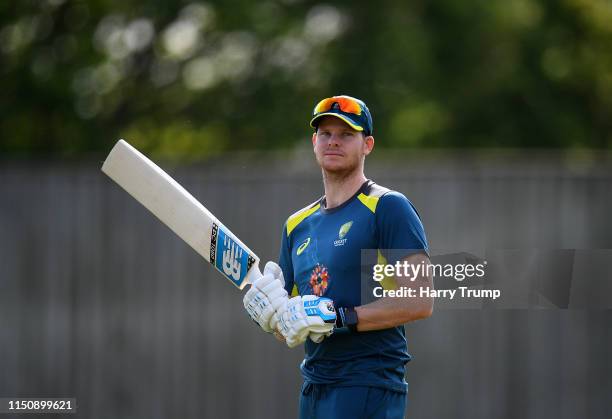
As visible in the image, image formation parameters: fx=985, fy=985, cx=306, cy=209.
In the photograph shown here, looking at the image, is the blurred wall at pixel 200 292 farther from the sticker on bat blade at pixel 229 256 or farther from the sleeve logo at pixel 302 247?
the sleeve logo at pixel 302 247

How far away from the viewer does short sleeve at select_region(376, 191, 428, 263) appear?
11.8ft

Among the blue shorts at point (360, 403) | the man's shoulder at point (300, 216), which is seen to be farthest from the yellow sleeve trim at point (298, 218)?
the blue shorts at point (360, 403)

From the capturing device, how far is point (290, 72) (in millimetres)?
16469

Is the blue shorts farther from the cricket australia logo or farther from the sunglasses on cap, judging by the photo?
the sunglasses on cap

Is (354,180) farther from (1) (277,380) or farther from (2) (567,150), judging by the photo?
(2) (567,150)

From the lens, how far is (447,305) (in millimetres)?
4848

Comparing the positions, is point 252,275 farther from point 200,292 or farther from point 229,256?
point 200,292

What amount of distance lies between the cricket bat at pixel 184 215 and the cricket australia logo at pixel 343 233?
467 mm

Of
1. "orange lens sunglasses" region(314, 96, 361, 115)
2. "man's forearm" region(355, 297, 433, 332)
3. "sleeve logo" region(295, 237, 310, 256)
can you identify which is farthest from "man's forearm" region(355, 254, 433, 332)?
"orange lens sunglasses" region(314, 96, 361, 115)

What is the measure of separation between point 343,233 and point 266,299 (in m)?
0.39

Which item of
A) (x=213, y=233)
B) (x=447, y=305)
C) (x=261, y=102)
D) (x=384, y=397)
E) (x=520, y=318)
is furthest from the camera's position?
(x=261, y=102)

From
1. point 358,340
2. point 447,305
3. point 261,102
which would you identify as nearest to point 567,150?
point 261,102

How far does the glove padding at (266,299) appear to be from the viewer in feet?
12.3

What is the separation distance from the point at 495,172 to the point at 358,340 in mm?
3832
